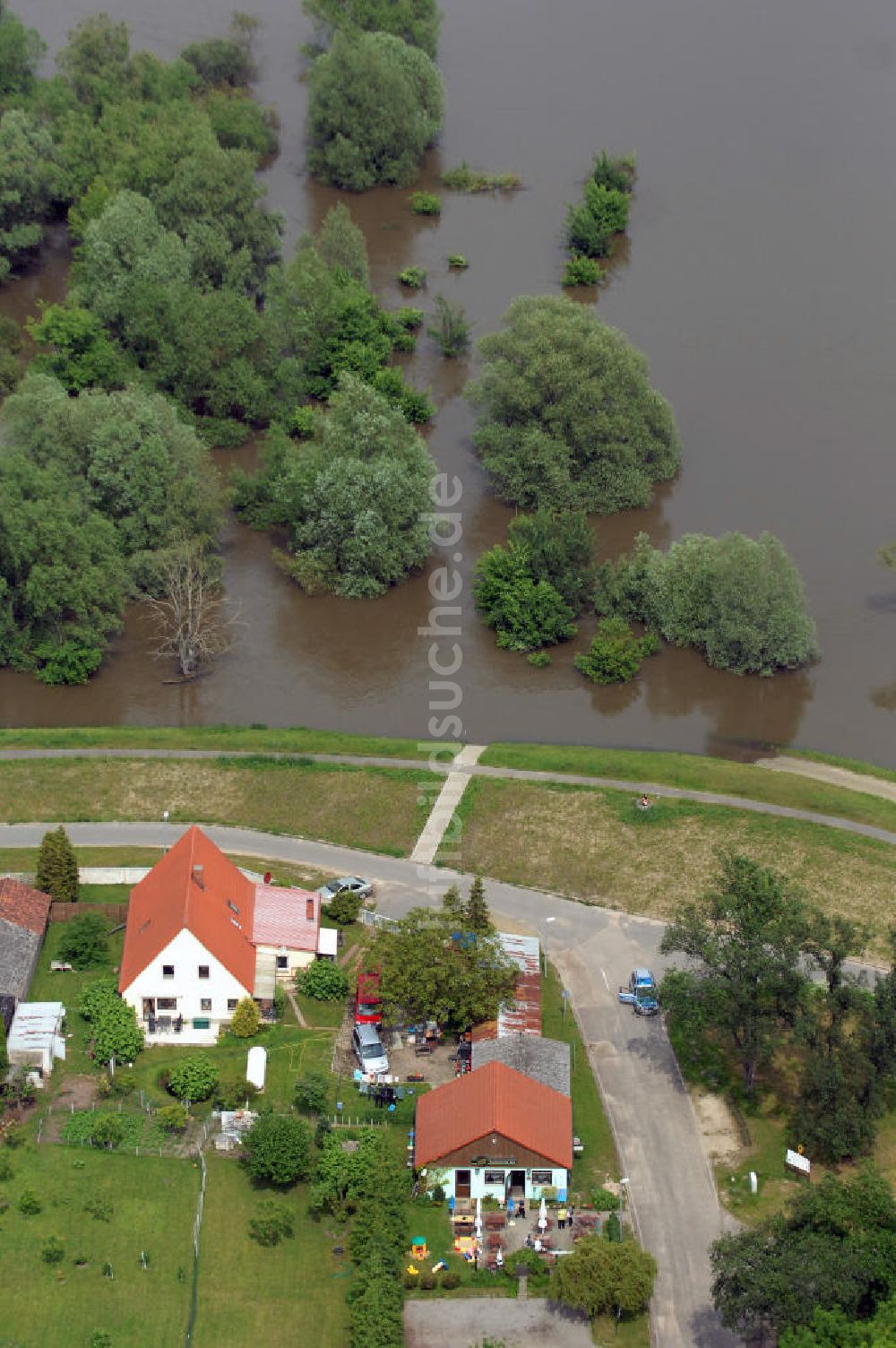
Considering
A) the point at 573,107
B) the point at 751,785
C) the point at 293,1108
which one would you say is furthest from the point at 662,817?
the point at 573,107

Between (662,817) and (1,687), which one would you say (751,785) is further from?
(1,687)

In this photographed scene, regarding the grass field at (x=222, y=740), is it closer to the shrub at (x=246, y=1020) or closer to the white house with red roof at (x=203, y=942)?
the white house with red roof at (x=203, y=942)

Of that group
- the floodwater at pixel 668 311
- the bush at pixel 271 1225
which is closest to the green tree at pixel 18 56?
the floodwater at pixel 668 311

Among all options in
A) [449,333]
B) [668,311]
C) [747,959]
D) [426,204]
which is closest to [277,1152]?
[747,959]

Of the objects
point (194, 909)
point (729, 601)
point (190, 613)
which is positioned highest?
point (729, 601)

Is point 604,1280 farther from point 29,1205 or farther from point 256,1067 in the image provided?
point 29,1205

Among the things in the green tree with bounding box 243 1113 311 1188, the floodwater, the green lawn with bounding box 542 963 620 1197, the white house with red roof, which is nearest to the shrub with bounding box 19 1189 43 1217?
the green tree with bounding box 243 1113 311 1188

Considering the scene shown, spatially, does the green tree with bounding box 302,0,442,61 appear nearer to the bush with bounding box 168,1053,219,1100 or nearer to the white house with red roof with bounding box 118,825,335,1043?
the white house with red roof with bounding box 118,825,335,1043
